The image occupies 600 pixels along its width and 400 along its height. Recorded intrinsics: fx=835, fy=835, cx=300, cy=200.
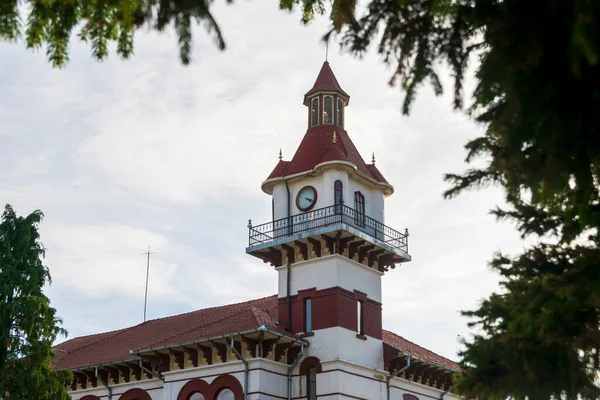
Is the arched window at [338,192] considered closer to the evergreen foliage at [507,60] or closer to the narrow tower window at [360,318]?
the narrow tower window at [360,318]

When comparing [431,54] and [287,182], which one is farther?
[287,182]

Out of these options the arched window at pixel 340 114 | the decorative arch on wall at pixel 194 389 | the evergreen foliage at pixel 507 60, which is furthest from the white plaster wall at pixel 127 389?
the evergreen foliage at pixel 507 60

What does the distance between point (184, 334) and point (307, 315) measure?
14.3 feet

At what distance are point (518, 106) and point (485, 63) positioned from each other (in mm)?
404

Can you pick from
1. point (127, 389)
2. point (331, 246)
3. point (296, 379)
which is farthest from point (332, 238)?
point (127, 389)

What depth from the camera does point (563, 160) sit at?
256 inches

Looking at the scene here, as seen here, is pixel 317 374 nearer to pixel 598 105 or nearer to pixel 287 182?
pixel 287 182

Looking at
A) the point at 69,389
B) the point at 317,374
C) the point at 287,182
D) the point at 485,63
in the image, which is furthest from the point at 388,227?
the point at 485,63

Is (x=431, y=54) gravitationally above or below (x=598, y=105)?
above

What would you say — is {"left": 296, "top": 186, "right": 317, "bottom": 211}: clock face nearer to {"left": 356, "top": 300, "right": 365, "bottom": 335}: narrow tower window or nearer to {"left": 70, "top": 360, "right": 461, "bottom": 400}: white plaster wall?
{"left": 356, "top": 300, "right": 365, "bottom": 335}: narrow tower window

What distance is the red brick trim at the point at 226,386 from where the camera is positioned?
27.3 metres

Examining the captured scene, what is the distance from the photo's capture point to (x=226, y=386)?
27.7 meters

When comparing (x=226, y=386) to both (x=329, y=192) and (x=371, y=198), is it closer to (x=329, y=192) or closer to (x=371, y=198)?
(x=329, y=192)

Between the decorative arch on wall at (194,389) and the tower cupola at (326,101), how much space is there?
1129cm
